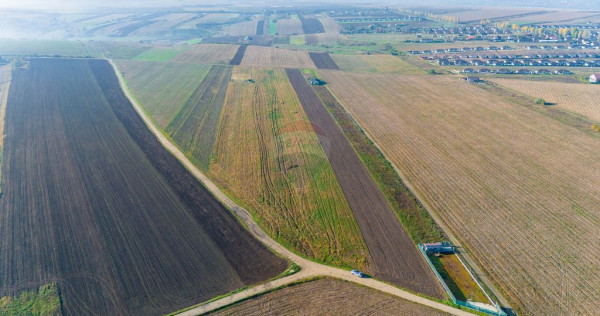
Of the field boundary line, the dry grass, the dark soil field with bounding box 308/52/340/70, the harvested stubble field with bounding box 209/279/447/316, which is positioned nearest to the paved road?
the harvested stubble field with bounding box 209/279/447/316

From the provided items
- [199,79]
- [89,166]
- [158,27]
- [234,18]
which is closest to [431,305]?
[89,166]

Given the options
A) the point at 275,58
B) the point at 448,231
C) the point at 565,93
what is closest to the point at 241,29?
the point at 275,58

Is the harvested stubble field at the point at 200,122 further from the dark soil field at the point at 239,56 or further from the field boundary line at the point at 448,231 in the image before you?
the field boundary line at the point at 448,231

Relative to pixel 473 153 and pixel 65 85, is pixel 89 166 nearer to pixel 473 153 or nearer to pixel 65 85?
pixel 65 85

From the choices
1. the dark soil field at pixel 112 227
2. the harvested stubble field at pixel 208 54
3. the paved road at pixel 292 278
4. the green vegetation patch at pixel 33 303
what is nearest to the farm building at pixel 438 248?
the paved road at pixel 292 278

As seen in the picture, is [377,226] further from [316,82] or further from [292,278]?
[316,82]
